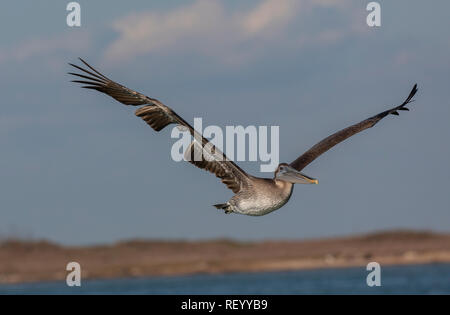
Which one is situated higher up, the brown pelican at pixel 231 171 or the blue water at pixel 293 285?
the blue water at pixel 293 285

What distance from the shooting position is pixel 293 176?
1257cm

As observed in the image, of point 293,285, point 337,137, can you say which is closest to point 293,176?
point 337,137

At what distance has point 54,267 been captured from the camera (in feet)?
186

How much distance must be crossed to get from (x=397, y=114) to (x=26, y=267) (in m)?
44.3

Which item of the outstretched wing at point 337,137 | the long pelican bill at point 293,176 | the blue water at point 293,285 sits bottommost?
the long pelican bill at point 293,176

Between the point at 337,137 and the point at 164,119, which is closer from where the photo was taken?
the point at 164,119

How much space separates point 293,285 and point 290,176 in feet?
91.3

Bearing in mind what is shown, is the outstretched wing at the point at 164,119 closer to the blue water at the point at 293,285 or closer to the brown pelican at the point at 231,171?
the brown pelican at the point at 231,171

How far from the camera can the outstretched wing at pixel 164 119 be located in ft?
40.2

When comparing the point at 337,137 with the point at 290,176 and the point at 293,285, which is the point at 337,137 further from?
the point at 293,285

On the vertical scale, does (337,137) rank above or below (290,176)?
above

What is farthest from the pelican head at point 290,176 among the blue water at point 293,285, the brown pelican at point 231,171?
the blue water at point 293,285
